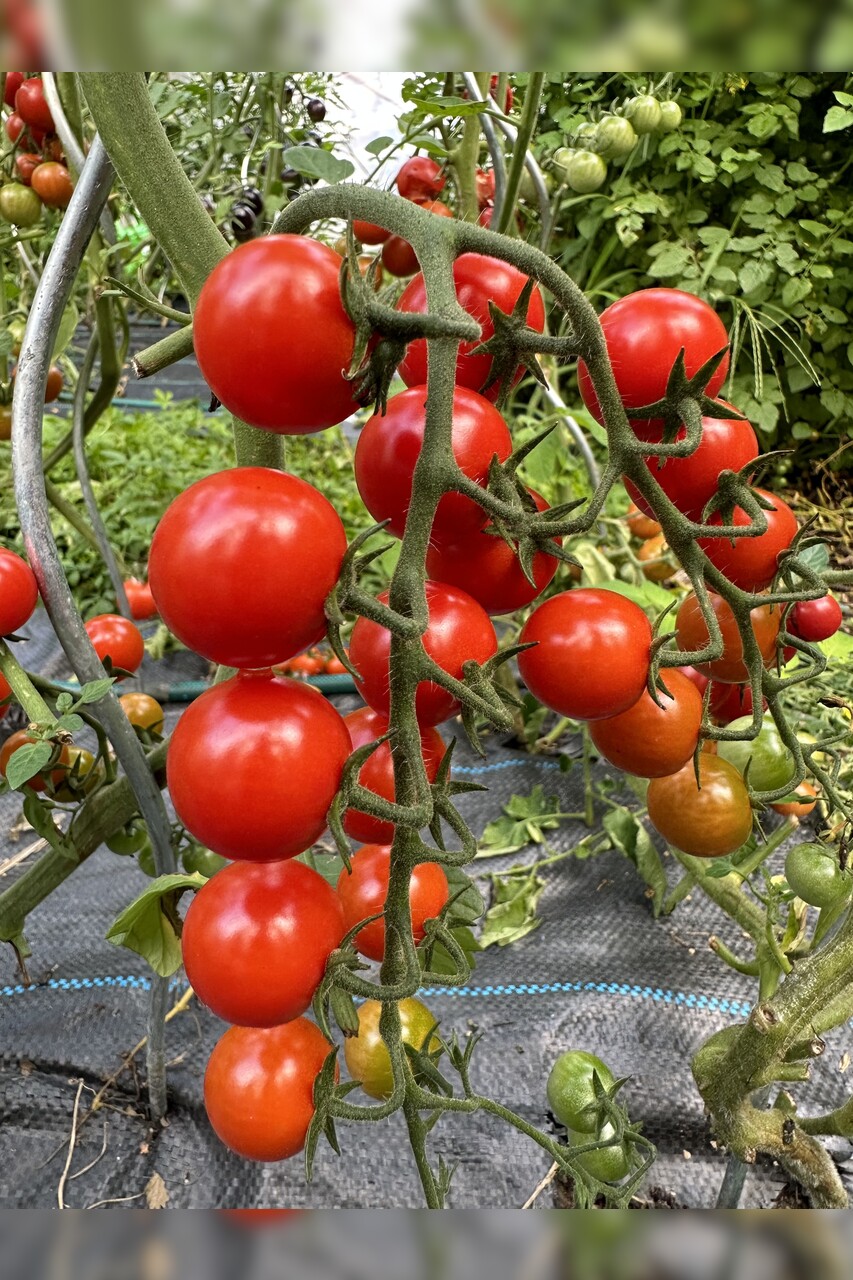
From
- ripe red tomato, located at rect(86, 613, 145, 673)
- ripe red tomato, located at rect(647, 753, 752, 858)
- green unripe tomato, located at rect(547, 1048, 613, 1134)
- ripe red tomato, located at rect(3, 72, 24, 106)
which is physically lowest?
green unripe tomato, located at rect(547, 1048, 613, 1134)

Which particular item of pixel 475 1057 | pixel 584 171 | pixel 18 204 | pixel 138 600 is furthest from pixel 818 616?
pixel 18 204

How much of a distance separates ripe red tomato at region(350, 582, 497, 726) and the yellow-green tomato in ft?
0.70

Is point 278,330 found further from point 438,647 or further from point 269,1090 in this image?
point 269,1090

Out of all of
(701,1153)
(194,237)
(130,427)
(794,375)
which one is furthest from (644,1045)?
(794,375)

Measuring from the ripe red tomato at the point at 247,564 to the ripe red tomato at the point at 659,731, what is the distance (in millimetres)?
176

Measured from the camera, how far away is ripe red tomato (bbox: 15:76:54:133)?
3.53 ft

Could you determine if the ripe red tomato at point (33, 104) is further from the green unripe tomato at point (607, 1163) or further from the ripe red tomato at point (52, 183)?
the green unripe tomato at point (607, 1163)

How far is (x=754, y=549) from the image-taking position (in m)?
0.39

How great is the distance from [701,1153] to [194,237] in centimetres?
81

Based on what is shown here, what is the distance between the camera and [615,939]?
1033mm

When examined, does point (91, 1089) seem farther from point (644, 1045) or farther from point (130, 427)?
point (130, 427)

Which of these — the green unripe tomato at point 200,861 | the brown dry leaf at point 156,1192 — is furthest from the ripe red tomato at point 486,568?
the brown dry leaf at point 156,1192

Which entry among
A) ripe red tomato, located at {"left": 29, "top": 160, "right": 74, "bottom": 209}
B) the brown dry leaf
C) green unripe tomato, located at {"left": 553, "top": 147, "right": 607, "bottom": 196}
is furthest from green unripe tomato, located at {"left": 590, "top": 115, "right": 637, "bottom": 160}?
the brown dry leaf

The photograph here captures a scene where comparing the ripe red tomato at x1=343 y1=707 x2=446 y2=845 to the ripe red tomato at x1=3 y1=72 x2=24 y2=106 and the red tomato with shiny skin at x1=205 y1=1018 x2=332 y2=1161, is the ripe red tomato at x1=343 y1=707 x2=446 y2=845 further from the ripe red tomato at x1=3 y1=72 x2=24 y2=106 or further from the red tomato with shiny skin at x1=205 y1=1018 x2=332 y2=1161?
the ripe red tomato at x1=3 y1=72 x2=24 y2=106
